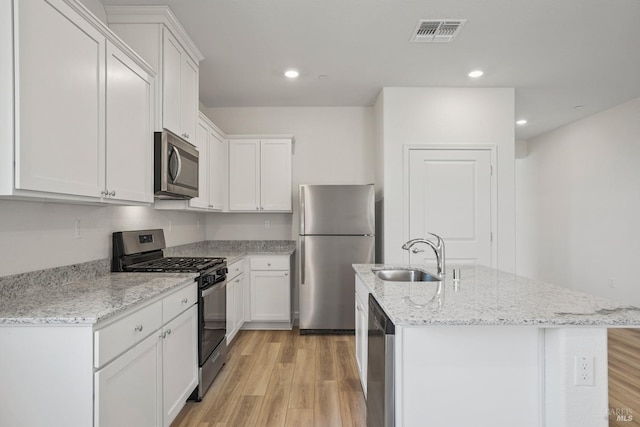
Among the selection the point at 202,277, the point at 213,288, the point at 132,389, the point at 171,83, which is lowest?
the point at 132,389

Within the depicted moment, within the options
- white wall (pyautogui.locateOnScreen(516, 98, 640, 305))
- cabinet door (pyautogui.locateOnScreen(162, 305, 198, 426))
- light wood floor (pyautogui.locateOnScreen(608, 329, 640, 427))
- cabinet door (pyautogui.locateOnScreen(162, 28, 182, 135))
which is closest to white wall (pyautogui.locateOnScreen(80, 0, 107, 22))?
cabinet door (pyautogui.locateOnScreen(162, 28, 182, 135))

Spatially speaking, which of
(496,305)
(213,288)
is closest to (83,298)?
(213,288)

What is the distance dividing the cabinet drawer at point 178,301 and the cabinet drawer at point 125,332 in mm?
69

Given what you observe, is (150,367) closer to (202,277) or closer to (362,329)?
(202,277)

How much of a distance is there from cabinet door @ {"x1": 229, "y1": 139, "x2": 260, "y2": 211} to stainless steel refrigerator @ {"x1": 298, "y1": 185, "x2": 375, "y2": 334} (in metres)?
0.67

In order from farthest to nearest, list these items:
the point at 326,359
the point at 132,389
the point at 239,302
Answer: the point at 239,302 < the point at 326,359 < the point at 132,389

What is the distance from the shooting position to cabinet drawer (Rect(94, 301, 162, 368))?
132 cm

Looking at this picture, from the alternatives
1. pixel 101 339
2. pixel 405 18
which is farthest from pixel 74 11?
pixel 405 18

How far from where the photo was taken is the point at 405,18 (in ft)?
8.20

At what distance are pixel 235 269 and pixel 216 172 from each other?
109 centimetres

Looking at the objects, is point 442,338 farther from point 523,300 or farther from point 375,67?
point 375,67

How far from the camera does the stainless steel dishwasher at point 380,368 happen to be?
142cm

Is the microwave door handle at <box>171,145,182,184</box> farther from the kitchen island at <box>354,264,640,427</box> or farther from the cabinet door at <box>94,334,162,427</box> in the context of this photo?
the kitchen island at <box>354,264,640,427</box>

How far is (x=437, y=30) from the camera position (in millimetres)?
2656
